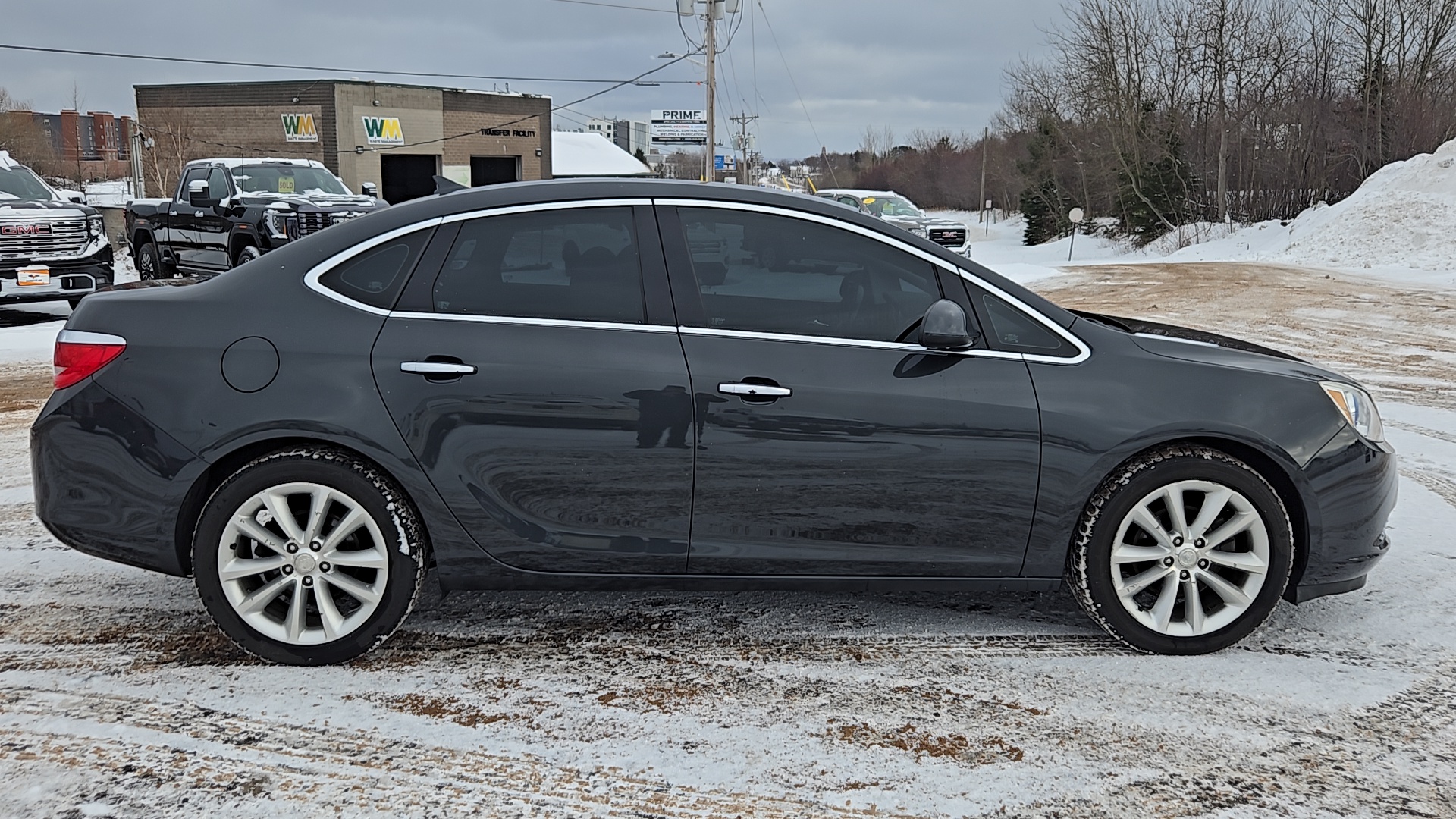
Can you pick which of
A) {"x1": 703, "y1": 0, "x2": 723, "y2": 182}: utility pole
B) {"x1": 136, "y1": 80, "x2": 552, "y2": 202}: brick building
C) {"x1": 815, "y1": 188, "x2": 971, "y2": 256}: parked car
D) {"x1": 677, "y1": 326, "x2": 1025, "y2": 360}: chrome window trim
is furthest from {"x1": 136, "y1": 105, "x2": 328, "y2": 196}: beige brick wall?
{"x1": 677, "y1": 326, "x2": 1025, "y2": 360}: chrome window trim

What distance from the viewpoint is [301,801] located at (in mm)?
2953

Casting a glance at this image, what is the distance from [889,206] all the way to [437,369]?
25235 mm

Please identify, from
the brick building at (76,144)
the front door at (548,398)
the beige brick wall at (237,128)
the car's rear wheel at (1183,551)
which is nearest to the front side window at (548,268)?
the front door at (548,398)

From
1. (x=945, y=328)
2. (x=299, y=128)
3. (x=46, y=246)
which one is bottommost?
(x=945, y=328)

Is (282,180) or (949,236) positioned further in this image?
(949,236)

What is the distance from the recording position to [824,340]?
3.81 meters

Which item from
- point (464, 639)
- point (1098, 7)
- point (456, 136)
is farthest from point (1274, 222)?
point (456, 136)

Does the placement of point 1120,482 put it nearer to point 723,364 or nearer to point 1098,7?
point 723,364

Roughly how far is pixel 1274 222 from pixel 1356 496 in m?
34.7

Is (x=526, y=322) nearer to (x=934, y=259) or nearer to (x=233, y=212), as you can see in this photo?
(x=934, y=259)

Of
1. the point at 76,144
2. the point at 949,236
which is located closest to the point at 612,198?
the point at 949,236

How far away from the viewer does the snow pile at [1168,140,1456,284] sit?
23281mm

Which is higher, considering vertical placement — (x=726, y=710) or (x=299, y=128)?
(x=299, y=128)

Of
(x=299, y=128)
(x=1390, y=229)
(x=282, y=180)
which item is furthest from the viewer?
(x=299, y=128)
